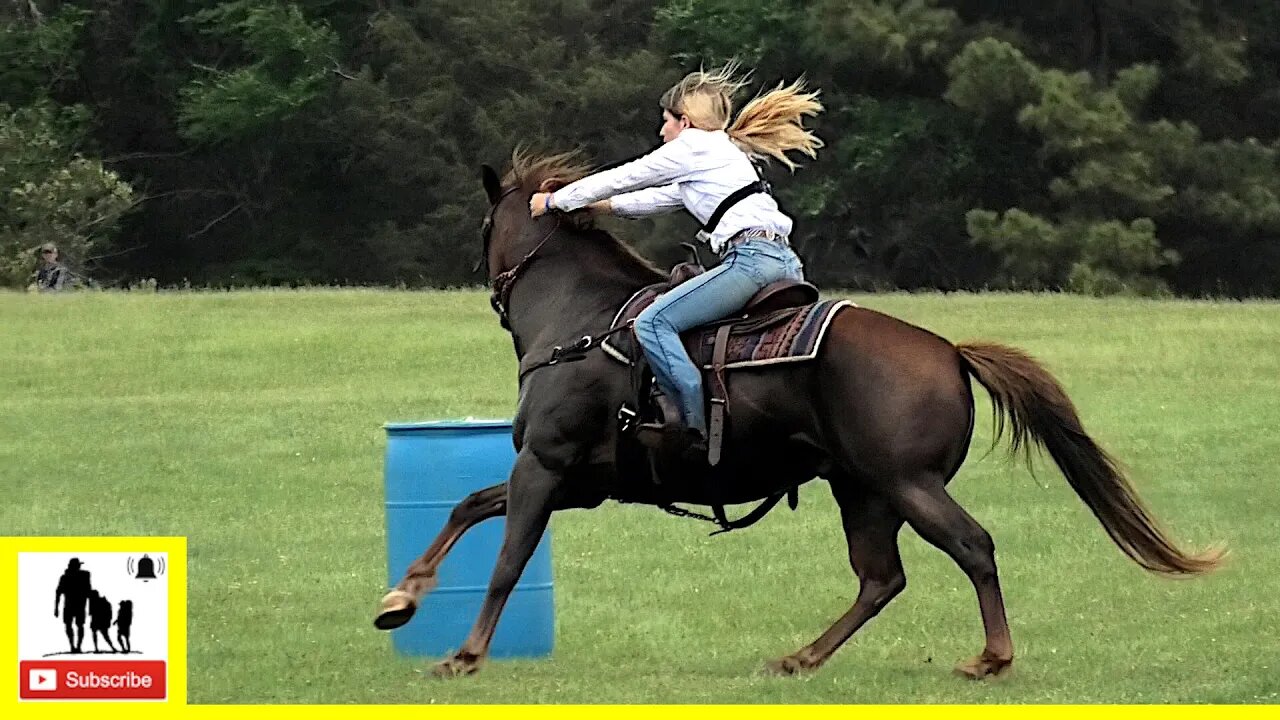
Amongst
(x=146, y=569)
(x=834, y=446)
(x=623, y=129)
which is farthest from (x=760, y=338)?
(x=623, y=129)

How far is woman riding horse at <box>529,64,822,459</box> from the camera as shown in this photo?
27.5 feet

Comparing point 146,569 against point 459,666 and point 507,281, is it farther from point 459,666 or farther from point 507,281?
point 507,281

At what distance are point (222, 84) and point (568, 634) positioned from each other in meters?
43.6

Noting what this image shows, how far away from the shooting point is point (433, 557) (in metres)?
8.49

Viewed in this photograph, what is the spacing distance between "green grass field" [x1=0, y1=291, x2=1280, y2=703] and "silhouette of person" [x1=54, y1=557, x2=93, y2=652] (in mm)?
874

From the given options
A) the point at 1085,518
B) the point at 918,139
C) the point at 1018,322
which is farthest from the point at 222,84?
the point at 1085,518

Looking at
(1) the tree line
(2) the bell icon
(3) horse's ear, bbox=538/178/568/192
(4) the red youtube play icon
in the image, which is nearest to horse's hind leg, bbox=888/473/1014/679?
(3) horse's ear, bbox=538/178/568/192

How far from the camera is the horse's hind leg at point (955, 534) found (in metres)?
8.12

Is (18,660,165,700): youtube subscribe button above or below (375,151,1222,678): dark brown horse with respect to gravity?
below

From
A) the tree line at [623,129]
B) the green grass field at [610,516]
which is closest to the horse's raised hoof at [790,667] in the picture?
the green grass field at [610,516]

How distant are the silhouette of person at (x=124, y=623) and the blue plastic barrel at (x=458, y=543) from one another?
5.42ft

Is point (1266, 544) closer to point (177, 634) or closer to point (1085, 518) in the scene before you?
point (1085, 518)

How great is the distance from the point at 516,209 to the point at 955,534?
2.44m

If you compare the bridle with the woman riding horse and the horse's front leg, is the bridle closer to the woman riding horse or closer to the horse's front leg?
the woman riding horse
